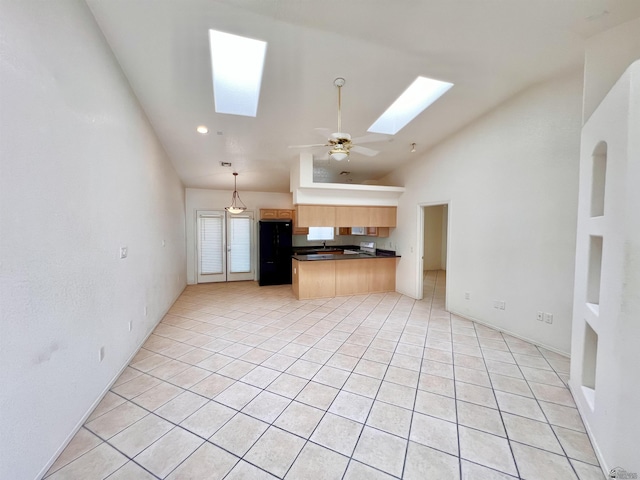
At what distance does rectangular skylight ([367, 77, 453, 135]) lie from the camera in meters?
3.02

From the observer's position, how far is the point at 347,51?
87.5 inches

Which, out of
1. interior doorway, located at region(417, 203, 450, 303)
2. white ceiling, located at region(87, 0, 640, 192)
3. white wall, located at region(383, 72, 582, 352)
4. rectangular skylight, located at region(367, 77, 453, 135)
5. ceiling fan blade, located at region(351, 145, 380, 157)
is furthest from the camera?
interior doorway, located at region(417, 203, 450, 303)

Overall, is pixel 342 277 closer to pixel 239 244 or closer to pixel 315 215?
pixel 315 215

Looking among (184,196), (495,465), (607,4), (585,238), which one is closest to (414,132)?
(607,4)

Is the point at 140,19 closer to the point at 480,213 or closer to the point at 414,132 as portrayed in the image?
the point at 414,132

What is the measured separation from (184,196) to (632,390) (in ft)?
25.4

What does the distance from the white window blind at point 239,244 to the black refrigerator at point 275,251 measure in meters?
0.93

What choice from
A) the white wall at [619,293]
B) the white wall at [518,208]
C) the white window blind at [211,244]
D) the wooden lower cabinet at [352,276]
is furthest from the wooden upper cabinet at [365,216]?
the white wall at [619,293]

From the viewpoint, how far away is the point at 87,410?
5.94ft

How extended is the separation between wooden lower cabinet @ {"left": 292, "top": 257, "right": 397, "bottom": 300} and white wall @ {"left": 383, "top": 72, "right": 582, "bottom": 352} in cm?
168

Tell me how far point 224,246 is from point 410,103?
5785 mm

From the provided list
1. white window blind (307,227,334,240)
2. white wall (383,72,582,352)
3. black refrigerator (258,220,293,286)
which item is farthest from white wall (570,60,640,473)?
white window blind (307,227,334,240)

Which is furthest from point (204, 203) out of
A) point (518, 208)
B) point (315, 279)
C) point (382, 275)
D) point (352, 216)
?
point (518, 208)

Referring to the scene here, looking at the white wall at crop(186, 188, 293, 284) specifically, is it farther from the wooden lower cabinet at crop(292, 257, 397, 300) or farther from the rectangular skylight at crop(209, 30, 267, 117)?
the rectangular skylight at crop(209, 30, 267, 117)
